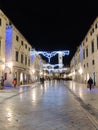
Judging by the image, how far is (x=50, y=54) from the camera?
4219 centimetres

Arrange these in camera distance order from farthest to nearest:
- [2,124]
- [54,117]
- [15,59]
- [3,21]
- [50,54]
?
[50,54] → [15,59] → [3,21] → [54,117] → [2,124]

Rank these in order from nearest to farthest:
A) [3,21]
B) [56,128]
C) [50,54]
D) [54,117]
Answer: [56,128] → [54,117] → [3,21] → [50,54]

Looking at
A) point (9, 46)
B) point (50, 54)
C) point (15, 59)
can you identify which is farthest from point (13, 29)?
point (50, 54)

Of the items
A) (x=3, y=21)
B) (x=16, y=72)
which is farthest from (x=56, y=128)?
(x=16, y=72)

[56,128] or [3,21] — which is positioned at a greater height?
[3,21]

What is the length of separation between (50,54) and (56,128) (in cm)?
3446

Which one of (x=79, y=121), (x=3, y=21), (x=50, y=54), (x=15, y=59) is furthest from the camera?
(x=50, y=54)

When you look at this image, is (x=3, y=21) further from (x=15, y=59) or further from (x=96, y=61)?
(x=96, y=61)

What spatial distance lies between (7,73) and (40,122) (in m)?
27.9

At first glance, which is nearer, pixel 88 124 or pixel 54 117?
pixel 88 124

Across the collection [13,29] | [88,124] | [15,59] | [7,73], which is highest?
[13,29]

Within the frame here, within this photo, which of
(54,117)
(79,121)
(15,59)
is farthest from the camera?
(15,59)

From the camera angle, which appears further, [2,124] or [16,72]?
[16,72]

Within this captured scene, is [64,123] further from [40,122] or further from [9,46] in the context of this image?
[9,46]
